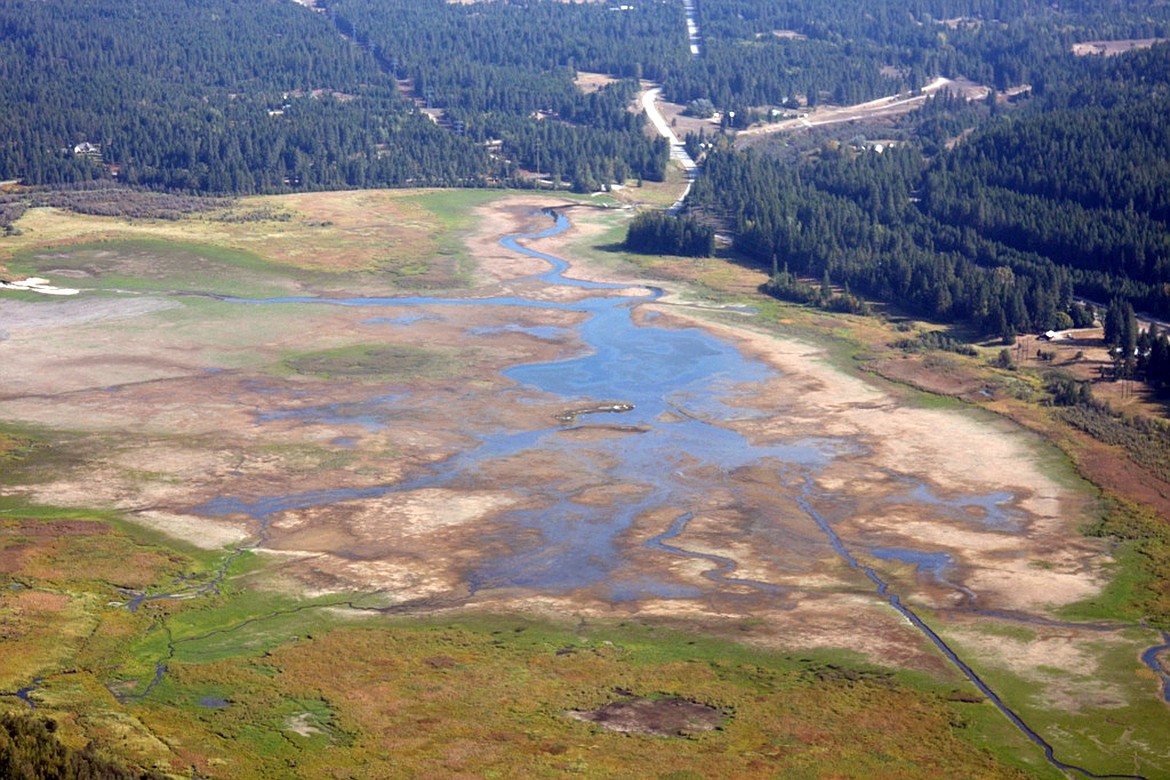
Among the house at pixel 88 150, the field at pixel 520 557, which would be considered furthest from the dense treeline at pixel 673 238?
the house at pixel 88 150

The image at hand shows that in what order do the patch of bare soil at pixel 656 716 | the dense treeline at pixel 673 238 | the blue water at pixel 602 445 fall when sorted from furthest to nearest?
the dense treeline at pixel 673 238 < the blue water at pixel 602 445 < the patch of bare soil at pixel 656 716

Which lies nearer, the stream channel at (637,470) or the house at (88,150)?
the stream channel at (637,470)

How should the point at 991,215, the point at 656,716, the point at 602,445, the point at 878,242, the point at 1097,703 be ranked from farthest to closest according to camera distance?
the point at 991,215, the point at 878,242, the point at 602,445, the point at 1097,703, the point at 656,716

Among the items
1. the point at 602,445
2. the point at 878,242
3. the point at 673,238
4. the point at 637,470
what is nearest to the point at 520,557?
the point at 637,470

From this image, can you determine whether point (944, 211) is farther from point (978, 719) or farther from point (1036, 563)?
point (978, 719)

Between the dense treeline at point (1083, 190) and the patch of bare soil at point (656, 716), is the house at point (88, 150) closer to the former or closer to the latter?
the dense treeline at point (1083, 190)

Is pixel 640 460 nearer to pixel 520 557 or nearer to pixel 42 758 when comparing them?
pixel 520 557

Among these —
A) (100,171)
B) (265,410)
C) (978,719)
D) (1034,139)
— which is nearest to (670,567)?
(978,719)
